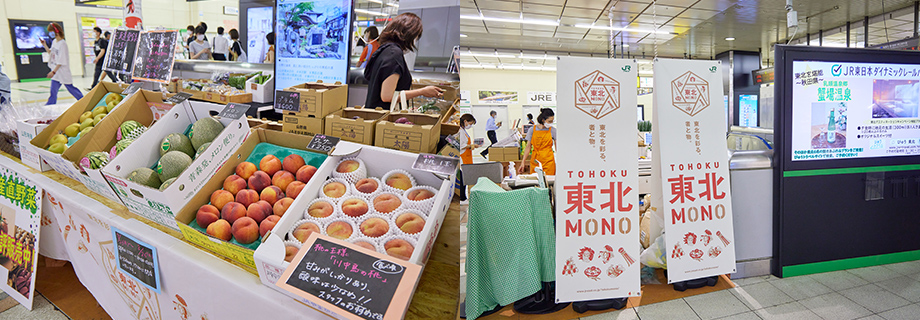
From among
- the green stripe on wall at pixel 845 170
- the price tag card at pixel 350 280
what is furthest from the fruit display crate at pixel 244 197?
the green stripe on wall at pixel 845 170

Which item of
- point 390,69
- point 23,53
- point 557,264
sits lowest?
point 557,264

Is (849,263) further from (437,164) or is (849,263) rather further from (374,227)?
(374,227)

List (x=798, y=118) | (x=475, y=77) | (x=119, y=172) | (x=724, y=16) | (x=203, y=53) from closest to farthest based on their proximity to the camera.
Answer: (x=119, y=172) → (x=798, y=118) → (x=203, y=53) → (x=724, y=16) → (x=475, y=77)

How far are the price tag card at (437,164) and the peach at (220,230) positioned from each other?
0.62 metres

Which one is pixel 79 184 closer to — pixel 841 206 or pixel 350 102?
pixel 350 102

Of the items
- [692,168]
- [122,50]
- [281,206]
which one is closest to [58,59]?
[122,50]

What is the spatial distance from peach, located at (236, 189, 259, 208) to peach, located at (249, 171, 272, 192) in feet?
0.16

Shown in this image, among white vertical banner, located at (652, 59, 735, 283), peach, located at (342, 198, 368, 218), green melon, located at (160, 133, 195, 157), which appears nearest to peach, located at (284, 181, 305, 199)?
peach, located at (342, 198, 368, 218)

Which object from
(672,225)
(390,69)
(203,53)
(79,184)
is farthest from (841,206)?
(203,53)

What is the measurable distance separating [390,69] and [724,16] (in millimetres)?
7940

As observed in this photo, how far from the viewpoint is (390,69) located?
2041 millimetres

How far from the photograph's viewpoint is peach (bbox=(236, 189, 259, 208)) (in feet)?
4.96

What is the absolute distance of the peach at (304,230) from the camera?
1.31 metres

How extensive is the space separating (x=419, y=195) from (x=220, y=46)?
195 inches
